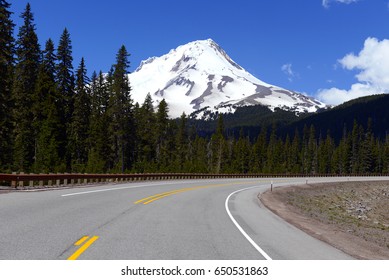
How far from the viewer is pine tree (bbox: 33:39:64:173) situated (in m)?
44.2

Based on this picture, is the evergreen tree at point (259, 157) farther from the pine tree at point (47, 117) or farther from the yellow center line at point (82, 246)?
the yellow center line at point (82, 246)

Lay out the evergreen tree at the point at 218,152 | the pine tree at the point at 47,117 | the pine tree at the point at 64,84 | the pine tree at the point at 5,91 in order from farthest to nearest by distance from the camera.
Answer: the evergreen tree at the point at 218,152 → the pine tree at the point at 64,84 → the pine tree at the point at 47,117 → the pine tree at the point at 5,91

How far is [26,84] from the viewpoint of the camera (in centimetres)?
4953

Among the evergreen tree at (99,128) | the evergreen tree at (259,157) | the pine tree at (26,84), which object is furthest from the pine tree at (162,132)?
the evergreen tree at (259,157)

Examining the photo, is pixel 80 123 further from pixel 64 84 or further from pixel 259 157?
pixel 259 157

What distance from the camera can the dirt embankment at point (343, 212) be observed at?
1195 centimetres

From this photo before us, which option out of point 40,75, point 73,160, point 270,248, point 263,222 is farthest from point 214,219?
point 73,160

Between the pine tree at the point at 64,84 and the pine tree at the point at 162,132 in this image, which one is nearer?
the pine tree at the point at 64,84

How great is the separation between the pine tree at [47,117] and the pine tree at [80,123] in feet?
11.7

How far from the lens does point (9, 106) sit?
1334 inches

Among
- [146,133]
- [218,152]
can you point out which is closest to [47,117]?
[146,133]

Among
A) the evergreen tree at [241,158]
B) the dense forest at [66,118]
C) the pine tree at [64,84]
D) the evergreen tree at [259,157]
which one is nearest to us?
the dense forest at [66,118]
